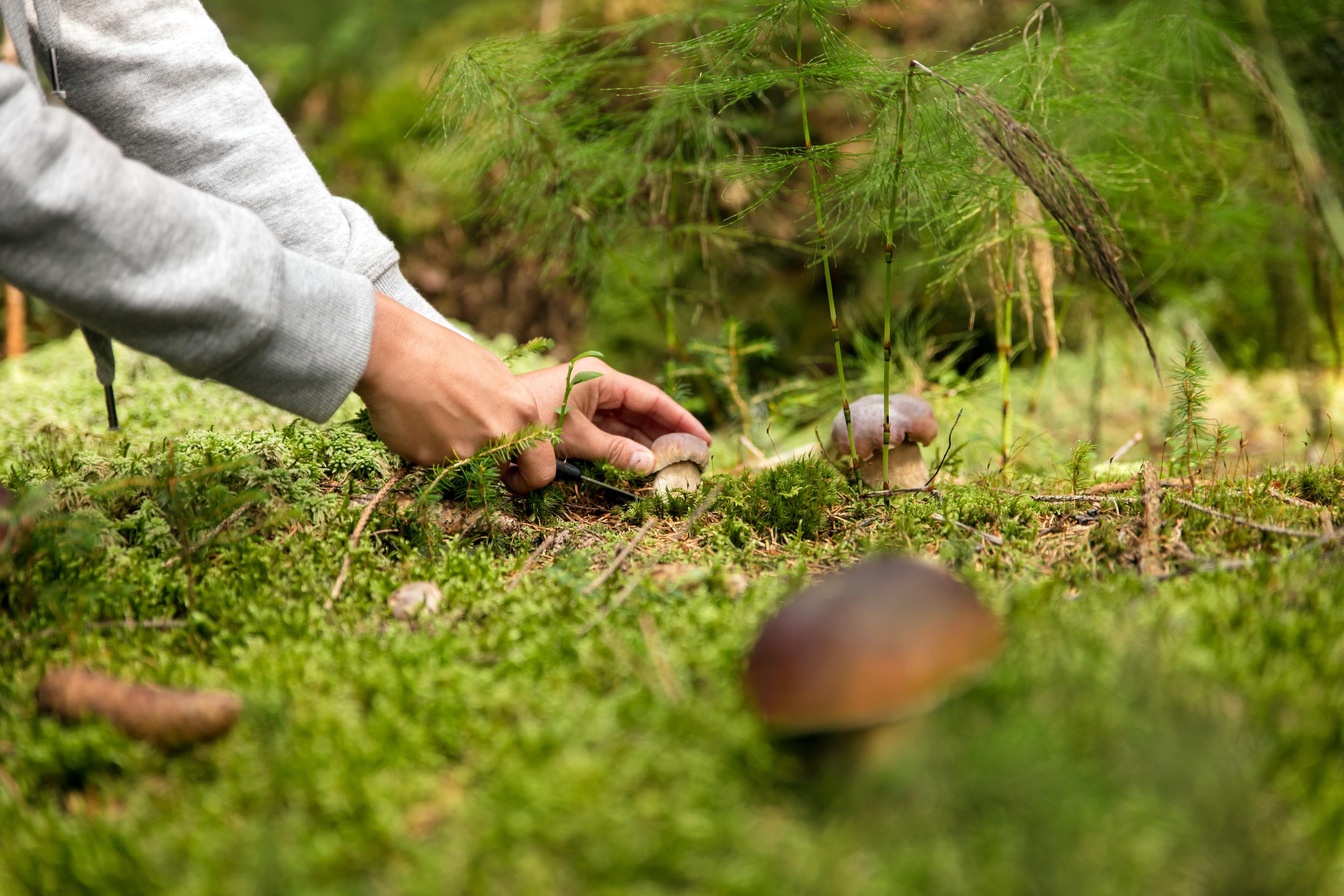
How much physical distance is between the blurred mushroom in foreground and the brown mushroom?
0.75m

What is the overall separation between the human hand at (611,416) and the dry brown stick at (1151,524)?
1.11 m

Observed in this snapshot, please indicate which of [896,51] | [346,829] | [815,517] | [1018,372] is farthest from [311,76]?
[346,829]

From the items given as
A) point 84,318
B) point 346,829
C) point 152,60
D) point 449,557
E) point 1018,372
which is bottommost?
point 1018,372

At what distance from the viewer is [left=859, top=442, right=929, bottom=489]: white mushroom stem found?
243 centimetres

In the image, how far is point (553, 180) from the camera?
314cm

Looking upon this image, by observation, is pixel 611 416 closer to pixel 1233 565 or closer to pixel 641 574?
pixel 641 574

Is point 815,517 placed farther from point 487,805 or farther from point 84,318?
point 84,318

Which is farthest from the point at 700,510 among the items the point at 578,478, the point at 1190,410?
the point at 1190,410

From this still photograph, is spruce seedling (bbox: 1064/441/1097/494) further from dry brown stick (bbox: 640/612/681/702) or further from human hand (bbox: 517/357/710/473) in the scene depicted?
dry brown stick (bbox: 640/612/681/702)

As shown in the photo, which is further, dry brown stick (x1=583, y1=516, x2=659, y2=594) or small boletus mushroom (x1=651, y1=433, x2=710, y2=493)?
small boletus mushroom (x1=651, y1=433, x2=710, y2=493)

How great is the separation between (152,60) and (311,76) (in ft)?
20.3

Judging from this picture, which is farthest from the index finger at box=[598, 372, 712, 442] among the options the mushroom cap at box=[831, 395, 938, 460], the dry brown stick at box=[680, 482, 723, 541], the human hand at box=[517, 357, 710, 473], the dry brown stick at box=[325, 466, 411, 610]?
the dry brown stick at box=[325, 466, 411, 610]

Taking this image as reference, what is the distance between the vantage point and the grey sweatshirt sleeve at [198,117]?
2.12 metres

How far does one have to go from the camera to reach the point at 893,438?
2.40 meters
